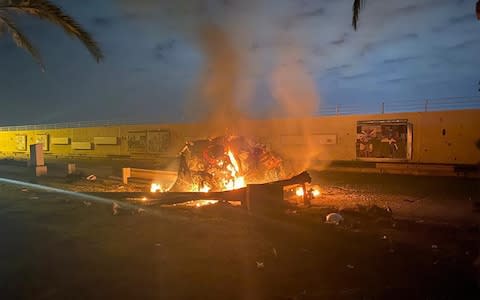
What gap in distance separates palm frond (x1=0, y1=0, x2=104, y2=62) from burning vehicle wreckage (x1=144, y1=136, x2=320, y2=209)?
461cm

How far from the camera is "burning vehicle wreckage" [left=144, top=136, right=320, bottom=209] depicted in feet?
41.3

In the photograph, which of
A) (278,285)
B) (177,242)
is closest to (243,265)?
(278,285)

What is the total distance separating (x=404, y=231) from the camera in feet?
27.2

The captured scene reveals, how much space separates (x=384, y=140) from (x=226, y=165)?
35.2ft

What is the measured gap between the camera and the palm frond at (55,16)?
32.0 ft

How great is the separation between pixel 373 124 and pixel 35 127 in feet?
119

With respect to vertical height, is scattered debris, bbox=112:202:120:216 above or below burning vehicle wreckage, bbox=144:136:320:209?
below

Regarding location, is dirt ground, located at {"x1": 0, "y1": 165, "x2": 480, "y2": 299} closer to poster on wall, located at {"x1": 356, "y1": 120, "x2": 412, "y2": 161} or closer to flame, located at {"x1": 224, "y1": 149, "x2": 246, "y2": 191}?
flame, located at {"x1": 224, "y1": 149, "x2": 246, "y2": 191}

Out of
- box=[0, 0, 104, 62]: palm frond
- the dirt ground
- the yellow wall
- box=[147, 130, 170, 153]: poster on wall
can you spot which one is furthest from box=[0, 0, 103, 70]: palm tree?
box=[147, 130, 170, 153]: poster on wall

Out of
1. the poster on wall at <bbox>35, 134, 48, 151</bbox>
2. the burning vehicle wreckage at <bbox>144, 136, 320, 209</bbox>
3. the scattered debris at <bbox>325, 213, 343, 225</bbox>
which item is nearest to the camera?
the scattered debris at <bbox>325, 213, 343, 225</bbox>

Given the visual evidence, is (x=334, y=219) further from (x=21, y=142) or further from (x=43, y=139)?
(x=21, y=142)

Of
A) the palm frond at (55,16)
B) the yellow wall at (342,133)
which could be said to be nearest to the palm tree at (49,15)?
the palm frond at (55,16)

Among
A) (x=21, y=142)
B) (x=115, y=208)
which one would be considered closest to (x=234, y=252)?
(x=115, y=208)

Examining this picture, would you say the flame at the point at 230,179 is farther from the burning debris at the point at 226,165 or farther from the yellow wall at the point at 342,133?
the yellow wall at the point at 342,133
